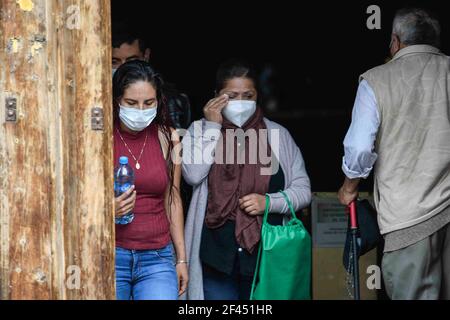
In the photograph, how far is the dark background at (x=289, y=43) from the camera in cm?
982

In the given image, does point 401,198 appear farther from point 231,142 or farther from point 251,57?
point 251,57

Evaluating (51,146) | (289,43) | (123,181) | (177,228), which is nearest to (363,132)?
(177,228)

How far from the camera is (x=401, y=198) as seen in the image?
213 inches

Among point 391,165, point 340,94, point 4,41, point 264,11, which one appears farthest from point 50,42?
point 340,94

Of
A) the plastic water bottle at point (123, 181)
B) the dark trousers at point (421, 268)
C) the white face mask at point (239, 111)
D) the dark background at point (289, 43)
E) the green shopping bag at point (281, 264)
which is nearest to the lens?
the dark trousers at point (421, 268)

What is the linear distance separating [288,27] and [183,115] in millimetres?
5616

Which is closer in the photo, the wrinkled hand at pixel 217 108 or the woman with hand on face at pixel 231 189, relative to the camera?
the woman with hand on face at pixel 231 189

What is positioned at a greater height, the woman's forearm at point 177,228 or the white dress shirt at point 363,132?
the white dress shirt at point 363,132

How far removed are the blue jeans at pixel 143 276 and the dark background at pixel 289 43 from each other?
3.33 metres

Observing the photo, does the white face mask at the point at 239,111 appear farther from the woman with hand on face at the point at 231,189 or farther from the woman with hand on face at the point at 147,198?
the woman with hand on face at the point at 147,198

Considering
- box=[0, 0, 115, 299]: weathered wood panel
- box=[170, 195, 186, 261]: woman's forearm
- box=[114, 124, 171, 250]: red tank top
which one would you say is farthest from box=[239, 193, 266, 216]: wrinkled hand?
box=[0, 0, 115, 299]: weathered wood panel

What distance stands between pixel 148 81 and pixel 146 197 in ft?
2.10

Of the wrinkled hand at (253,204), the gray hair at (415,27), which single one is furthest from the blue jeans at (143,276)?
the gray hair at (415,27)

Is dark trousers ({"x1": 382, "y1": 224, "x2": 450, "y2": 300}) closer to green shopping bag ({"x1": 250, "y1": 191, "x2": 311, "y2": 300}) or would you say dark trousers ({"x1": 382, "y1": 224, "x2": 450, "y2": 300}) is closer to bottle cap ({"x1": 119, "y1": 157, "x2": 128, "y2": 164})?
green shopping bag ({"x1": 250, "y1": 191, "x2": 311, "y2": 300})
